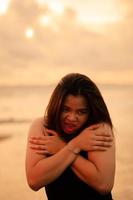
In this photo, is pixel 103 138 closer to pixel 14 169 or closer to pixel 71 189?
pixel 71 189

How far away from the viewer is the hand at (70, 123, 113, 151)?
1.20 m

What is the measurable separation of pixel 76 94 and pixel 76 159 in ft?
0.64

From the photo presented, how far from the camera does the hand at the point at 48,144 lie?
123cm

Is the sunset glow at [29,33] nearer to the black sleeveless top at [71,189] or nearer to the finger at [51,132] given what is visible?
the finger at [51,132]

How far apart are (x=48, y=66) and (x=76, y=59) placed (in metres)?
0.21

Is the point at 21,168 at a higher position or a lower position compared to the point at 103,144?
lower

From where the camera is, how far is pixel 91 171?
1.18m

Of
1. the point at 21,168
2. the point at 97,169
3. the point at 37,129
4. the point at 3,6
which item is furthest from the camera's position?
the point at 3,6

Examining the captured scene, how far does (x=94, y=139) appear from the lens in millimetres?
1212

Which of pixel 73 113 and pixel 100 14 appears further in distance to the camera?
pixel 100 14

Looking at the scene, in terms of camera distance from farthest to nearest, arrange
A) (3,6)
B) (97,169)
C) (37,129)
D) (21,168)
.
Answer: (3,6) → (21,168) → (37,129) → (97,169)

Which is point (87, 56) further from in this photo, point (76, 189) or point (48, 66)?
point (76, 189)

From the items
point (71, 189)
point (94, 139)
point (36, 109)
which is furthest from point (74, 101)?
point (36, 109)

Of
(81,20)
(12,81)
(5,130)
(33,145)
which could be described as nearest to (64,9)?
(81,20)
